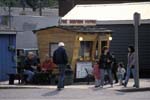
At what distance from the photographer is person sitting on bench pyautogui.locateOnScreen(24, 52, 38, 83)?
23.1 metres

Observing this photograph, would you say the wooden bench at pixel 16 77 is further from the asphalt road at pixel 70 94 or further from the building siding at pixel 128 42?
the building siding at pixel 128 42

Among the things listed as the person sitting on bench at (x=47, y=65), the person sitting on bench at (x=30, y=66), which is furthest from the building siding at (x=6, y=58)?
the person sitting on bench at (x=47, y=65)

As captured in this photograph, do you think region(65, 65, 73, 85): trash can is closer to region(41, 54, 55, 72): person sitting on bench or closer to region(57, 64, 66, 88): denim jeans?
region(41, 54, 55, 72): person sitting on bench

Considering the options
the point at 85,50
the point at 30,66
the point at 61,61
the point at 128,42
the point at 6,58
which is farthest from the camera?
the point at 128,42

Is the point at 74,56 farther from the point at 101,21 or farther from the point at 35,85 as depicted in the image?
the point at 101,21

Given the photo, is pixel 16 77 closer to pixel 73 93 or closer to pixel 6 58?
pixel 6 58

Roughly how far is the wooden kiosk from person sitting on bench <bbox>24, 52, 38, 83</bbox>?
1005mm

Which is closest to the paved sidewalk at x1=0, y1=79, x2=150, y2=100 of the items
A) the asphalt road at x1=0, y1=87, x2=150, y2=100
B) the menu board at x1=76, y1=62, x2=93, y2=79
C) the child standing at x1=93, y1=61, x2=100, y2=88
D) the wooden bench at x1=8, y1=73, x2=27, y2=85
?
the asphalt road at x1=0, y1=87, x2=150, y2=100

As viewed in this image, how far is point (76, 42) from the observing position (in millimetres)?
23781

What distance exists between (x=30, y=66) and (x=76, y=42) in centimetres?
220

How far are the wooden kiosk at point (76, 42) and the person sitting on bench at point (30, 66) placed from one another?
1005 millimetres

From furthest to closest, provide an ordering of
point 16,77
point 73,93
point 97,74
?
point 16,77 < point 97,74 < point 73,93

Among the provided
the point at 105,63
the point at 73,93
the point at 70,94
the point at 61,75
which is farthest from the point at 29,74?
the point at 70,94

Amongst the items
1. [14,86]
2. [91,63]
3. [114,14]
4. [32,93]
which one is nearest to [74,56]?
[91,63]
